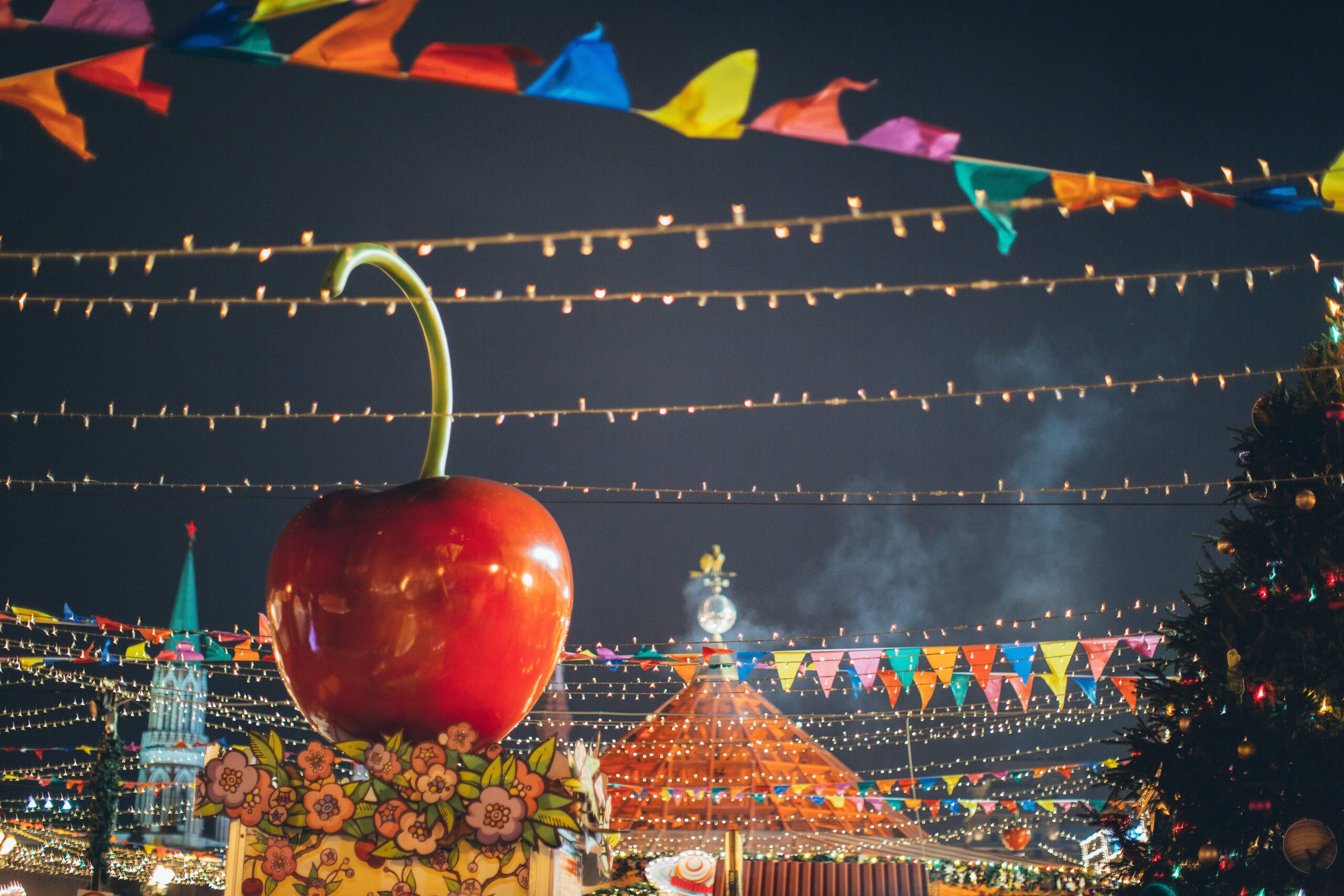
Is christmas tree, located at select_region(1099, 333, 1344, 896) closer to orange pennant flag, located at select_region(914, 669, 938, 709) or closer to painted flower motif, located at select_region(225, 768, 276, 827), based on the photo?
orange pennant flag, located at select_region(914, 669, 938, 709)

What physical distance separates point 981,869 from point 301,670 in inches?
749

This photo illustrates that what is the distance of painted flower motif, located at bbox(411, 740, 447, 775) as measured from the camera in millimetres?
2240

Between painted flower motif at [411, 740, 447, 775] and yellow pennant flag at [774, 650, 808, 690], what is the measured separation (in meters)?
9.75

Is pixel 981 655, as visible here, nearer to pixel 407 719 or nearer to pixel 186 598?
pixel 407 719

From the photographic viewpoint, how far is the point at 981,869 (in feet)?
62.2

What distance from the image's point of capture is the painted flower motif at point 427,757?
2.24 metres

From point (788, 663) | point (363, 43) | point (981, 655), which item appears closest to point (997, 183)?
point (363, 43)

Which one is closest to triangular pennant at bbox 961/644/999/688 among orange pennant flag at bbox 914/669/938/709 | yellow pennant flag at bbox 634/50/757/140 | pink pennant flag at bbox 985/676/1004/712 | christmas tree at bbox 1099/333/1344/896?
orange pennant flag at bbox 914/669/938/709

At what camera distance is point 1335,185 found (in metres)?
3.59

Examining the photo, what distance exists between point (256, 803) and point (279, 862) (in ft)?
0.43

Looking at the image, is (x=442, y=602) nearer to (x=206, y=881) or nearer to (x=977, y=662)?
(x=977, y=662)

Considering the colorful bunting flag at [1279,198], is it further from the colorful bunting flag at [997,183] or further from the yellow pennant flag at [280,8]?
the yellow pennant flag at [280,8]

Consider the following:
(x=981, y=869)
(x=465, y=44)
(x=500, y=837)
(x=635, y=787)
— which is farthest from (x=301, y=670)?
(x=981, y=869)

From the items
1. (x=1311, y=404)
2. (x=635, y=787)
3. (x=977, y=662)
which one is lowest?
(x=635, y=787)
